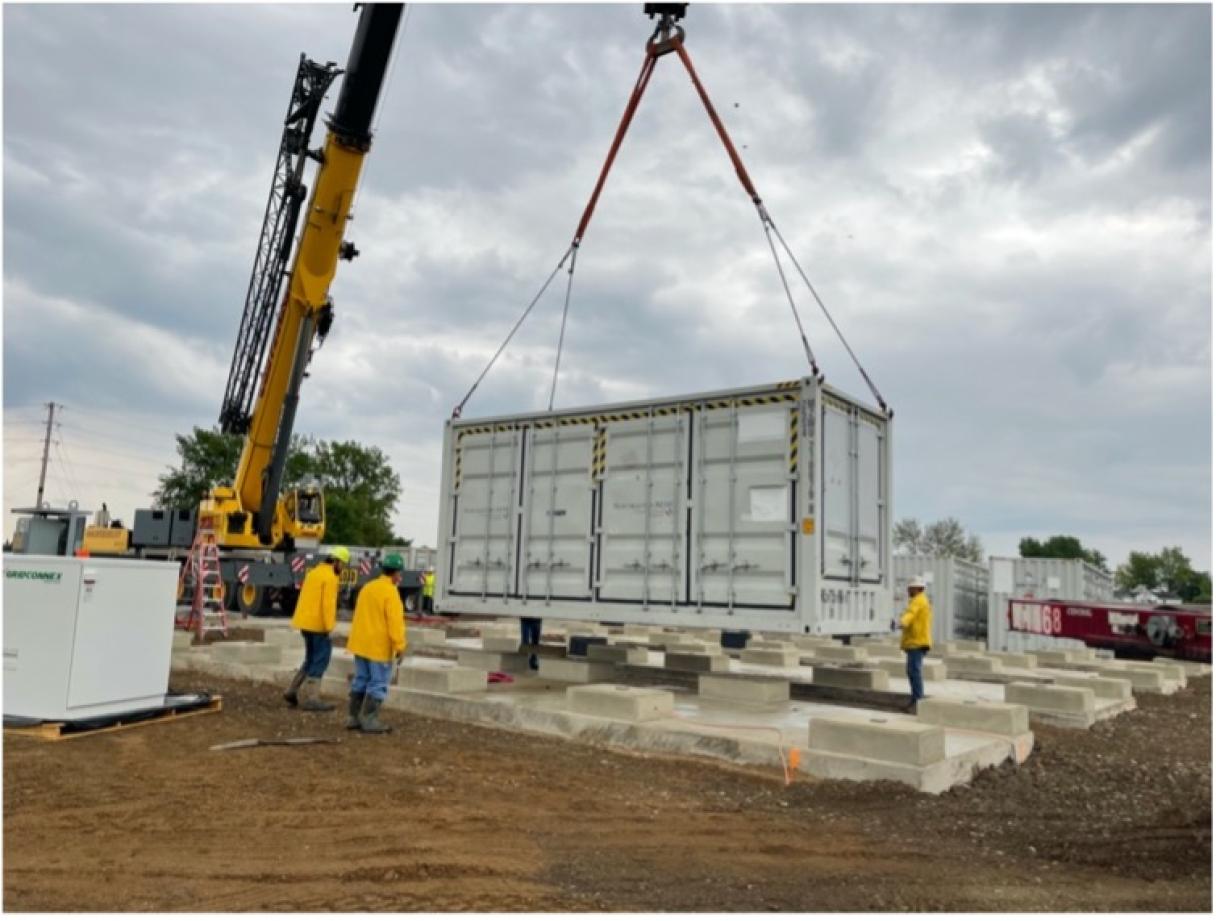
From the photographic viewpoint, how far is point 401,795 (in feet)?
20.9

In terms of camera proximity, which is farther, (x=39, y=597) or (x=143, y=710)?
(x=143, y=710)

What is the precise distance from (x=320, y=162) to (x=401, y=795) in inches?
473

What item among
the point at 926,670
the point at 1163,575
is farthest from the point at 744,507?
the point at 1163,575

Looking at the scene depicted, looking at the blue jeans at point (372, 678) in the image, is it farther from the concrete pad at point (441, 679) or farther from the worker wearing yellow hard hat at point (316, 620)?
the concrete pad at point (441, 679)

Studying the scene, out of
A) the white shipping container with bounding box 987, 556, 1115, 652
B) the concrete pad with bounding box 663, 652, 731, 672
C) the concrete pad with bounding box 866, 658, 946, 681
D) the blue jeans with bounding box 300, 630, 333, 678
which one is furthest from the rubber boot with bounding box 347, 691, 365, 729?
the white shipping container with bounding box 987, 556, 1115, 652

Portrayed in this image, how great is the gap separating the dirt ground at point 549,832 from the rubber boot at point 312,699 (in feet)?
4.02

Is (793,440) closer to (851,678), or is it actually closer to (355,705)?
(851,678)

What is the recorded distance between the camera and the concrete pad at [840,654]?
15.8 meters

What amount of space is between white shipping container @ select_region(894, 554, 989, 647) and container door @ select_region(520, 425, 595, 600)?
13.8 metres

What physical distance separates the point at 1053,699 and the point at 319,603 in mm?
8442

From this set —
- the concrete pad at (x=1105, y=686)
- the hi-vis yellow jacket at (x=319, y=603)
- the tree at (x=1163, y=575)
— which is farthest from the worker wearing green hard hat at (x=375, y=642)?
the tree at (x=1163, y=575)

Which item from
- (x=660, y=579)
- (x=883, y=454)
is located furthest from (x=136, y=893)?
(x=883, y=454)

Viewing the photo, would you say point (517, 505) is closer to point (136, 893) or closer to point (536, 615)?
point (536, 615)

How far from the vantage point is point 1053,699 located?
423 inches
